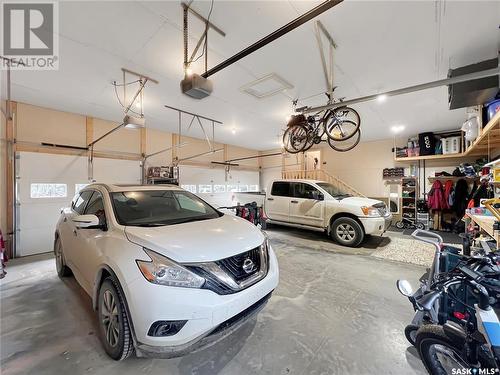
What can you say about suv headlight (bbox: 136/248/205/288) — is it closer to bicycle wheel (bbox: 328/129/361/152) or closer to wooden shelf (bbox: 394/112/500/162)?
bicycle wheel (bbox: 328/129/361/152)

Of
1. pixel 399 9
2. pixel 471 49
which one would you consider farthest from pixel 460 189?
pixel 399 9

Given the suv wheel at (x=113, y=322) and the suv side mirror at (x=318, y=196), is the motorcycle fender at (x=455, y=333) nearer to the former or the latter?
the suv wheel at (x=113, y=322)

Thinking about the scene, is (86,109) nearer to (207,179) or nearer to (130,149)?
(130,149)

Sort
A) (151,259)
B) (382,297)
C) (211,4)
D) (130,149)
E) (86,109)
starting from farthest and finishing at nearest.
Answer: (130,149) < (86,109) < (382,297) < (211,4) < (151,259)

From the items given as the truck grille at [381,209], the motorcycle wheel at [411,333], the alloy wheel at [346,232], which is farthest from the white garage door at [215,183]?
the motorcycle wheel at [411,333]

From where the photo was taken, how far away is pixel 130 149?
6297 mm

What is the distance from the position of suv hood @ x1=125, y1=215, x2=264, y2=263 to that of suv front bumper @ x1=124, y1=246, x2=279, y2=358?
0.22 m

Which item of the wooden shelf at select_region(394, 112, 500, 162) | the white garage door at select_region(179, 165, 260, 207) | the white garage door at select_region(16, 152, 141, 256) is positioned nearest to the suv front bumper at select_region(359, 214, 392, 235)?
the wooden shelf at select_region(394, 112, 500, 162)

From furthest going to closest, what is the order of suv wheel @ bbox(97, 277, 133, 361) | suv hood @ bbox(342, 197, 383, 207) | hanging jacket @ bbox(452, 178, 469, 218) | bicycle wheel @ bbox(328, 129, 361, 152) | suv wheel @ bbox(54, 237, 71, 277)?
hanging jacket @ bbox(452, 178, 469, 218) < suv hood @ bbox(342, 197, 383, 207) < bicycle wheel @ bbox(328, 129, 361, 152) < suv wheel @ bbox(54, 237, 71, 277) < suv wheel @ bbox(97, 277, 133, 361)

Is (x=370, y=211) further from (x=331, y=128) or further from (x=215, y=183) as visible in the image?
(x=215, y=183)

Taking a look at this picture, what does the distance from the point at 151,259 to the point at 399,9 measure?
10.9ft

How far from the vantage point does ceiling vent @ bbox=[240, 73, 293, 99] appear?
11.7 feet

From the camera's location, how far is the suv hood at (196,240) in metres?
1.51

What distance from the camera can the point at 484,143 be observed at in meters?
4.65
